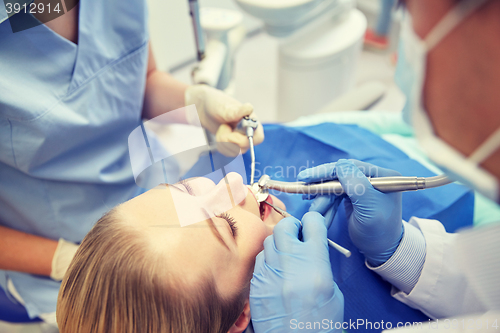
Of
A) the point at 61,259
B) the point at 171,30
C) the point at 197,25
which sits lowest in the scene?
the point at 61,259

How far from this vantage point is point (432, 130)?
13.3 inches

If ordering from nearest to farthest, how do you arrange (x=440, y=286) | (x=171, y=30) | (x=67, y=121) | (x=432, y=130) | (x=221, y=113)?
(x=432, y=130), (x=440, y=286), (x=67, y=121), (x=221, y=113), (x=171, y=30)

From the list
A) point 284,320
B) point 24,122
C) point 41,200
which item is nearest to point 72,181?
point 41,200

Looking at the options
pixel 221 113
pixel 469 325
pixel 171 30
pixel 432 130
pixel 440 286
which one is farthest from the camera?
pixel 171 30

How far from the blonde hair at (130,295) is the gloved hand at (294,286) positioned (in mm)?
90

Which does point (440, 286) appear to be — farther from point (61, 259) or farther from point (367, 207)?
point (61, 259)

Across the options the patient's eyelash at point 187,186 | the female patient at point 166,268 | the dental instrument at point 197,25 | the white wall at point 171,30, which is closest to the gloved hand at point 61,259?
the female patient at point 166,268

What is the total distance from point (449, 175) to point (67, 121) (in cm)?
81

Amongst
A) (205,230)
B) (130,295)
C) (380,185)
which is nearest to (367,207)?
(380,185)

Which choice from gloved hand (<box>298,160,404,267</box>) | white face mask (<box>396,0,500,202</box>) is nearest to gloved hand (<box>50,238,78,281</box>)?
gloved hand (<box>298,160,404,267</box>)

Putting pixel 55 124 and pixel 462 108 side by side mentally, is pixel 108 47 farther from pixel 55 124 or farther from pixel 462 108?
pixel 462 108

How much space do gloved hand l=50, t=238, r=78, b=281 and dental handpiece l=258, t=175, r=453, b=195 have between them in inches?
23.0

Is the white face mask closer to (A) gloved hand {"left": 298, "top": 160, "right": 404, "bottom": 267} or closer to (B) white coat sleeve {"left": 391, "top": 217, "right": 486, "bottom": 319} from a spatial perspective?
(A) gloved hand {"left": 298, "top": 160, "right": 404, "bottom": 267}

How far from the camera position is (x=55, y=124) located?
2.56 ft
